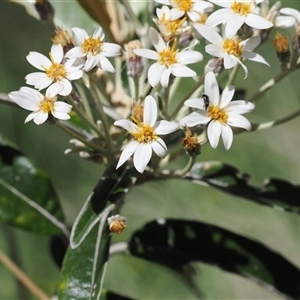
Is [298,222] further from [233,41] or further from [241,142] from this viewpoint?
[233,41]

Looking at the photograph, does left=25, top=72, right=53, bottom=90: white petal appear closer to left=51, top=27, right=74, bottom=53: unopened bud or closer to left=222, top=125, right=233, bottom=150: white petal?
left=51, top=27, right=74, bottom=53: unopened bud

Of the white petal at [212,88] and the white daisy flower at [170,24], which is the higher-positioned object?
the white daisy flower at [170,24]

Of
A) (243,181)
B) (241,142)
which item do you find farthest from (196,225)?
(241,142)

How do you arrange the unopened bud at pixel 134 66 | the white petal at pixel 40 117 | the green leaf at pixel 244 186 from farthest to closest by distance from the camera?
the green leaf at pixel 244 186
the unopened bud at pixel 134 66
the white petal at pixel 40 117

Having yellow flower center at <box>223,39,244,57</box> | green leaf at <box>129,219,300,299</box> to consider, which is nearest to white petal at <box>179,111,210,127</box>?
yellow flower center at <box>223,39,244,57</box>

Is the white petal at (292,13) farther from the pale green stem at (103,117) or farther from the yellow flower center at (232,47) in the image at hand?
the pale green stem at (103,117)

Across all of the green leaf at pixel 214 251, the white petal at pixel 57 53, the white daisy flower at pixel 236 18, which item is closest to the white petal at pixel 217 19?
the white daisy flower at pixel 236 18
